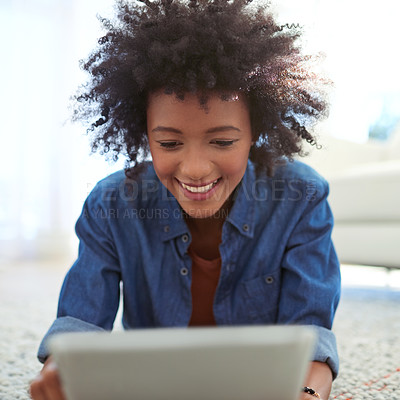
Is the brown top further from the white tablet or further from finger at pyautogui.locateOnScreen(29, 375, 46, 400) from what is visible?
the white tablet

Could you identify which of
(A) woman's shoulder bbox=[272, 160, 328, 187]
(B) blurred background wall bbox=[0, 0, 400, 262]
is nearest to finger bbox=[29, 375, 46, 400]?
(A) woman's shoulder bbox=[272, 160, 328, 187]

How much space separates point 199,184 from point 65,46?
8.31 feet

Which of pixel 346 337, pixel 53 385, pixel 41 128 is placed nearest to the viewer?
pixel 53 385

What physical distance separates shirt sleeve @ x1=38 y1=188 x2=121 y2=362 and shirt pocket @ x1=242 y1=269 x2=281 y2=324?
27 centimetres

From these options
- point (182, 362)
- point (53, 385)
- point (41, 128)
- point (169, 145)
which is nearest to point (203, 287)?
point (169, 145)

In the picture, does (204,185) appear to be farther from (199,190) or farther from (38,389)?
(38,389)

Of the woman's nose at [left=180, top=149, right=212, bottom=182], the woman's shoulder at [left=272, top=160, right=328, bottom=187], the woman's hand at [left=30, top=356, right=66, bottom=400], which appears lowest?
the woman's hand at [left=30, top=356, right=66, bottom=400]

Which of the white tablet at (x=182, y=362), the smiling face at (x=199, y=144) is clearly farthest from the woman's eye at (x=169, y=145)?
the white tablet at (x=182, y=362)

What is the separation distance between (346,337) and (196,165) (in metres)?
0.74

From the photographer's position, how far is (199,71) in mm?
832

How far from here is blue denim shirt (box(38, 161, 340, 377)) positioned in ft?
3.33

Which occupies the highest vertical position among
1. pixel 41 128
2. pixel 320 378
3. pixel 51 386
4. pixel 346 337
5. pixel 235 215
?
pixel 41 128

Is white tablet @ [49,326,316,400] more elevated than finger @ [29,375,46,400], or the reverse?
white tablet @ [49,326,316,400]

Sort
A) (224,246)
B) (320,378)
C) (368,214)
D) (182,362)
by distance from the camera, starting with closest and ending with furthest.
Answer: (182,362) → (320,378) → (224,246) → (368,214)
